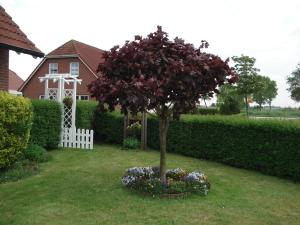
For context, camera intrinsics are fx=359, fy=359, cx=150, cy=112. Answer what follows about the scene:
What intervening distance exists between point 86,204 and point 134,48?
3218 millimetres

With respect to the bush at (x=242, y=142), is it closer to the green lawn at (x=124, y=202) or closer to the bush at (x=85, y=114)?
the green lawn at (x=124, y=202)

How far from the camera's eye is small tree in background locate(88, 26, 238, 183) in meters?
6.85

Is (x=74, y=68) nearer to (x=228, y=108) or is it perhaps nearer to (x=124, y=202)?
(x=228, y=108)

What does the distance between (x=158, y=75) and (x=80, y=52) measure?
28.4 metres

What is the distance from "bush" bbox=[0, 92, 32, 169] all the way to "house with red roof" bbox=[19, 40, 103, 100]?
2323cm

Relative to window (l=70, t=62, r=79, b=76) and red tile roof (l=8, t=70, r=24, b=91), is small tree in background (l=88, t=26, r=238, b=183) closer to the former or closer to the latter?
window (l=70, t=62, r=79, b=76)

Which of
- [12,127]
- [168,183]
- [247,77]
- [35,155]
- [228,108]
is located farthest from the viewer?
[247,77]

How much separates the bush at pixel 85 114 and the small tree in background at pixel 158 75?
25.5ft

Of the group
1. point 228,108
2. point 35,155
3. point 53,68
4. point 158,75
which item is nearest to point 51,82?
point 53,68

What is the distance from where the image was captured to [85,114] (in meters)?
15.4

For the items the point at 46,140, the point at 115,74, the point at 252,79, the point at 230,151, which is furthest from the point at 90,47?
the point at 115,74

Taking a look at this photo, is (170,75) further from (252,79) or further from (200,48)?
(252,79)

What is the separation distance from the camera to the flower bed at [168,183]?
7.28 metres

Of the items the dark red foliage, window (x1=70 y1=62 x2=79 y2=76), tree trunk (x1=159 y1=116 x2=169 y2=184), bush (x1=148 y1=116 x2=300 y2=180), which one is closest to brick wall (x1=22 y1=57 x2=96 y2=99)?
window (x1=70 y1=62 x2=79 y2=76)
